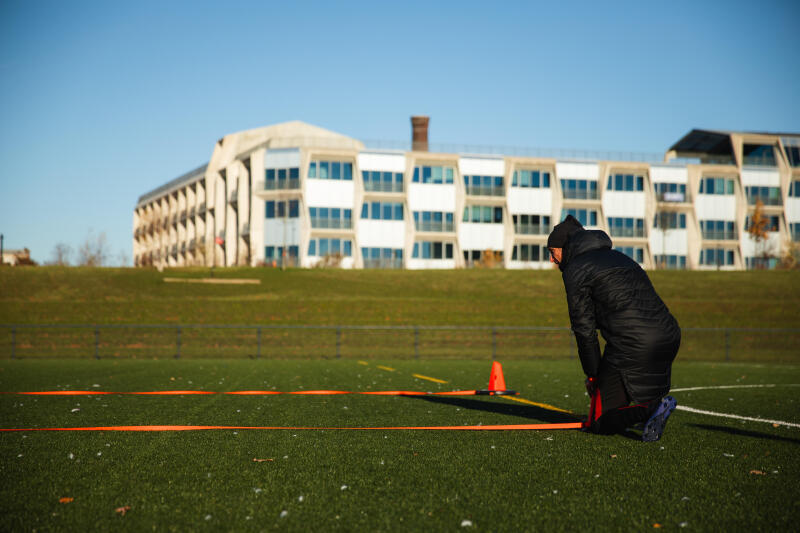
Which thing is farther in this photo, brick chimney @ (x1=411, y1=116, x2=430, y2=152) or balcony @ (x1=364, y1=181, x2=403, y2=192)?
brick chimney @ (x1=411, y1=116, x2=430, y2=152)

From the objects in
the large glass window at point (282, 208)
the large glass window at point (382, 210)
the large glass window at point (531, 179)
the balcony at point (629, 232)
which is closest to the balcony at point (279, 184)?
the large glass window at point (282, 208)

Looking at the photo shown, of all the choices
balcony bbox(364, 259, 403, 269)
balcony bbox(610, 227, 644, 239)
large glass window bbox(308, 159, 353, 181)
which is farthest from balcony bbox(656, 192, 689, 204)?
large glass window bbox(308, 159, 353, 181)

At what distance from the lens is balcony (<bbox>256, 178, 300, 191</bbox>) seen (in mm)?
65750

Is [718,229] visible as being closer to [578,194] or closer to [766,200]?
[766,200]

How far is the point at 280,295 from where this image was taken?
42.8 m

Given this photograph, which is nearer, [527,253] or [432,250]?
[432,250]

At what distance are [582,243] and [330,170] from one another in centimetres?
6049

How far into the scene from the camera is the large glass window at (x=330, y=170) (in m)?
65.8

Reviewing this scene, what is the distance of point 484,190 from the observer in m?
69.2

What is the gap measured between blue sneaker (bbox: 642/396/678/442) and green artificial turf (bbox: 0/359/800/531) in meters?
0.20

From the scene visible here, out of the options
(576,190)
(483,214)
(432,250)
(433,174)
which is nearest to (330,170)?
(433,174)

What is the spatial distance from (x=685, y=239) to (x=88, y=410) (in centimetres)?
7045

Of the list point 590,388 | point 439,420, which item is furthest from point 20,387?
point 590,388

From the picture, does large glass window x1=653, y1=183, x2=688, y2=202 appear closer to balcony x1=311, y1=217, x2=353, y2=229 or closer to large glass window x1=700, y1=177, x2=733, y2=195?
large glass window x1=700, y1=177, x2=733, y2=195
